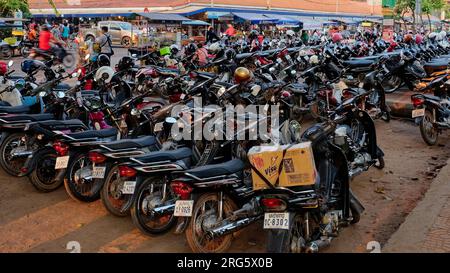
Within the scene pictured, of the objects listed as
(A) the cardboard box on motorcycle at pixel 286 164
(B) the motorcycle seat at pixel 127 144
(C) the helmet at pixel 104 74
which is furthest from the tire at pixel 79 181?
(C) the helmet at pixel 104 74

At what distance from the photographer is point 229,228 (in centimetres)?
386

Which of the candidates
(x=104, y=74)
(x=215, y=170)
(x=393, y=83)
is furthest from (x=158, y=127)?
(x=393, y=83)

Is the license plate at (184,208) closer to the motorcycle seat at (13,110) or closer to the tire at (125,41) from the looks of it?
the motorcycle seat at (13,110)

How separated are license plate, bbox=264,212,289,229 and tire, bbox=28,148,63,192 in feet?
9.53

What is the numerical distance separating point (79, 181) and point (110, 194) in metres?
0.50

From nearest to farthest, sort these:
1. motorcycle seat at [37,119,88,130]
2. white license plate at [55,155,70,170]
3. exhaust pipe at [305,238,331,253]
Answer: exhaust pipe at [305,238,331,253]
white license plate at [55,155,70,170]
motorcycle seat at [37,119,88,130]

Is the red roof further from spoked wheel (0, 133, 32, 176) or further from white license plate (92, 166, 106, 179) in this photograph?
white license plate (92, 166, 106, 179)

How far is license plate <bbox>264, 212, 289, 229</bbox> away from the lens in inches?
137

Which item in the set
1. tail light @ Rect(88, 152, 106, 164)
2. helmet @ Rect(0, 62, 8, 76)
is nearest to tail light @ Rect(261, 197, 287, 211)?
tail light @ Rect(88, 152, 106, 164)

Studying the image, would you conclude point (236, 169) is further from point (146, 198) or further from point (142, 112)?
point (142, 112)

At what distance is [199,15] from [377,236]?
30975 mm

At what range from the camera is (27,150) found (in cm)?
571

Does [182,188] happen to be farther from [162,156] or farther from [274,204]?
[274,204]

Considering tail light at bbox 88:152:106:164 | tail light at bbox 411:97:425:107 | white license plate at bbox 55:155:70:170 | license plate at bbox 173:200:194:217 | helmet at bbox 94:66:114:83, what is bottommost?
license plate at bbox 173:200:194:217
